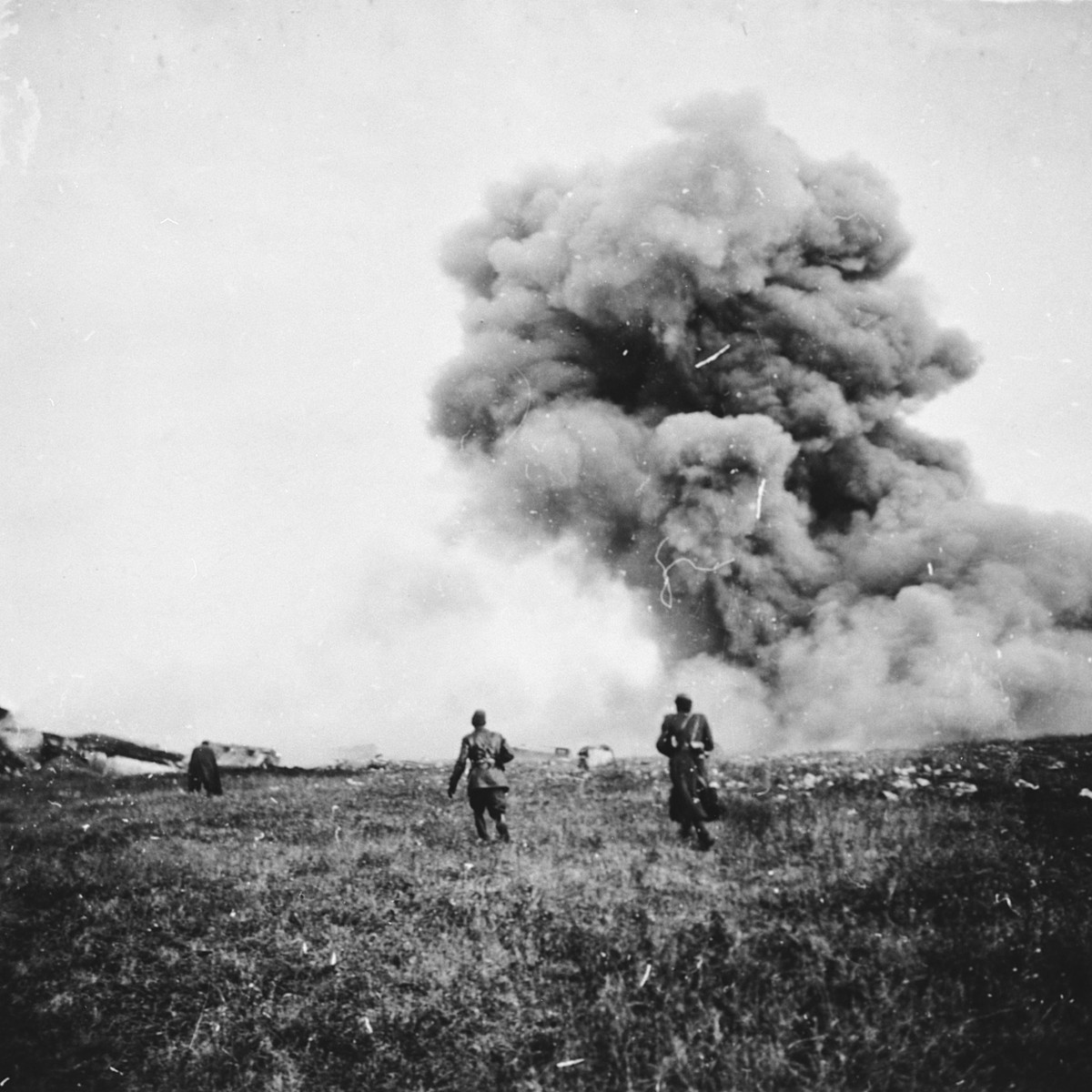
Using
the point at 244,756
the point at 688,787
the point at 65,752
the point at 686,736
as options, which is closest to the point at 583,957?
the point at 688,787

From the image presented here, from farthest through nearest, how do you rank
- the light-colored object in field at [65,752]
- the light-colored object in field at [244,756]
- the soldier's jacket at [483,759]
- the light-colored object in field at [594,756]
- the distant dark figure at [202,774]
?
1. the light-colored object in field at [244,756]
2. the light-colored object in field at [65,752]
3. the light-colored object in field at [594,756]
4. the distant dark figure at [202,774]
5. the soldier's jacket at [483,759]

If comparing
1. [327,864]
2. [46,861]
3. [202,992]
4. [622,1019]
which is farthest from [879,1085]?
[46,861]

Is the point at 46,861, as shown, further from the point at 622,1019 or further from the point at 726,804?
the point at 726,804

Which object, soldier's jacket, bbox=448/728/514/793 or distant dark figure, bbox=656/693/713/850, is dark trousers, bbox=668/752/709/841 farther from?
soldier's jacket, bbox=448/728/514/793

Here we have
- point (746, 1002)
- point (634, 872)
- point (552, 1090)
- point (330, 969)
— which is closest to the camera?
point (552, 1090)

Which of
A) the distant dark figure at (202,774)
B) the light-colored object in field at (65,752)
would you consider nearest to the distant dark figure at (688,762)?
the distant dark figure at (202,774)

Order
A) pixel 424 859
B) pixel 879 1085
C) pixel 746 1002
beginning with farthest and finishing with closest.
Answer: pixel 424 859 → pixel 746 1002 → pixel 879 1085

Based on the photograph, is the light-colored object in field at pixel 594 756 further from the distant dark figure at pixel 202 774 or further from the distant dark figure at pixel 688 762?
the distant dark figure at pixel 688 762
